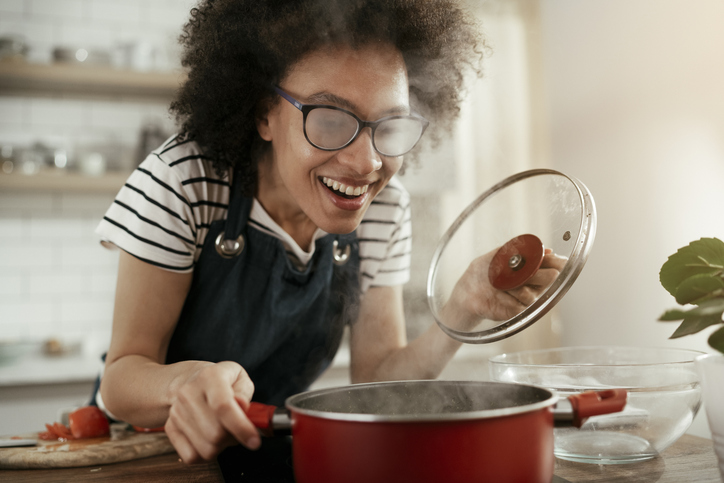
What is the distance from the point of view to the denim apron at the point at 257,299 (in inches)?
39.7

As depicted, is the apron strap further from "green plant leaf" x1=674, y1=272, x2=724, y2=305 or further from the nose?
"green plant leaf" x1=674, y1=272, x2=724, y2=305

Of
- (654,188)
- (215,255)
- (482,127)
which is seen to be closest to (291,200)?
(215,255)

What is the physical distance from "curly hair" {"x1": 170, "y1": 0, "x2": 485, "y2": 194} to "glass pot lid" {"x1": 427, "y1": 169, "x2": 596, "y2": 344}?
0.31m

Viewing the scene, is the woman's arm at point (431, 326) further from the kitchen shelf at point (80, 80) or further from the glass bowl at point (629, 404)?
the kitchen shelf at point (80, 80)

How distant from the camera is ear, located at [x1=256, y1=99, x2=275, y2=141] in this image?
3.17 feet

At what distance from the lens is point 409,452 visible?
0.42m

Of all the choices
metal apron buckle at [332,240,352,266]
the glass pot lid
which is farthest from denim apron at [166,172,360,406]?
the glass pot lid

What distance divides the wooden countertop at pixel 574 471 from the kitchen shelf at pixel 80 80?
191cm

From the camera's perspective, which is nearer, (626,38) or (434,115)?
(434,115)

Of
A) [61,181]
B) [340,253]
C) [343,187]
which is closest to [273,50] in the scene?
[343,187]

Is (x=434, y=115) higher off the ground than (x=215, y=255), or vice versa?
(x=434, y=115)

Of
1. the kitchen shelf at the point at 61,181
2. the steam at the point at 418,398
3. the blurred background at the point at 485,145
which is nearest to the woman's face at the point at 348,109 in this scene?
the steam at the point at 418,398

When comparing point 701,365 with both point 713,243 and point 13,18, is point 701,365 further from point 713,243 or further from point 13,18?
point 13,18

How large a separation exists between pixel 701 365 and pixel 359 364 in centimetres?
79
